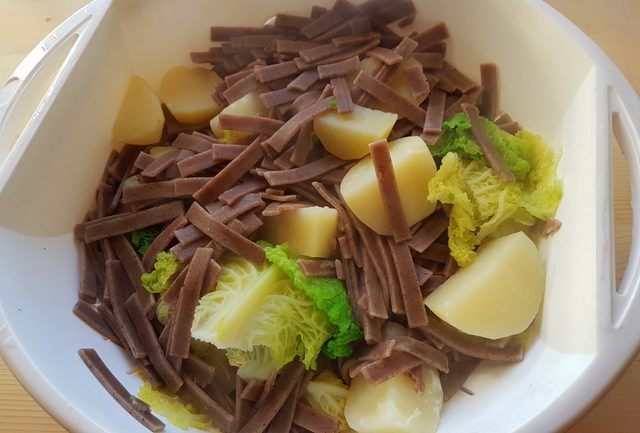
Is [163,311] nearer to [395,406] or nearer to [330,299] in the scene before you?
[330,299]

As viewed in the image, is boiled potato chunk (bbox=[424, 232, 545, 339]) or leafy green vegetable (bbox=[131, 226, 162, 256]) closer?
boiled potato chunk (bbox=[424, 232, 545, 339])

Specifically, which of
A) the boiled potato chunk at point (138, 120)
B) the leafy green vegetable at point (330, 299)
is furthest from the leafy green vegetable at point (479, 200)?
the boiled potato chunk at point (138, 120)

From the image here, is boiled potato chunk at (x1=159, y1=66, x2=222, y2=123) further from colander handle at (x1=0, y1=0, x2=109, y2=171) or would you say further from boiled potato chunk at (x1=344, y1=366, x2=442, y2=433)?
boiled potato chunk at (x1=344, y1=366, x2=442, y2=433)

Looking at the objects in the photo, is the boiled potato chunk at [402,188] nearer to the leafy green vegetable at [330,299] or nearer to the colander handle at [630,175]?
the leafy green vegetable at [330,299]

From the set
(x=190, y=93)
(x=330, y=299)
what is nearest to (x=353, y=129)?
(x=330, y=299)

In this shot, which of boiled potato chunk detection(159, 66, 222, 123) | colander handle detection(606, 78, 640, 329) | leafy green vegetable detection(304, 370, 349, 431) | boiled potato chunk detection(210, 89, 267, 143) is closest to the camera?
colander handle detection(606, 78, 640, 329)

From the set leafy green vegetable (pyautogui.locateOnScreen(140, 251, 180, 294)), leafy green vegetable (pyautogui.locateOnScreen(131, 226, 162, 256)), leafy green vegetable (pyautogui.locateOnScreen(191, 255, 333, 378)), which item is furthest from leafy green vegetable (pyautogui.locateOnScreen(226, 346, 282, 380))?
leafy green vegetable (pyautogui.locateOnScreen(131, 226, 162, 256))
